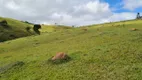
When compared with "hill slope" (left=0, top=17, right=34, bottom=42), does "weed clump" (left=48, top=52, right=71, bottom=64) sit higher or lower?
higher

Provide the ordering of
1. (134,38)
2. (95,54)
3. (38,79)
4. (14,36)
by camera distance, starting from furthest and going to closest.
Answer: (14,36)
(134,38)
(95,54)
(38,79)

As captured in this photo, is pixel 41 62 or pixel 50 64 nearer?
pixel 50 64

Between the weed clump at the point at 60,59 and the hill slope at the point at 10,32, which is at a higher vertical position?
the weed clump at the point at 60,59

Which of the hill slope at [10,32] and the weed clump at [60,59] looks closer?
the weed clump at [60,59]

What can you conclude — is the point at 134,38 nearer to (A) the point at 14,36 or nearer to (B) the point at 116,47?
(B) the point at 116,47

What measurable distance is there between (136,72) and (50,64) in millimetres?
10128

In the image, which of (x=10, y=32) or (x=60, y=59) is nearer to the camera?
(x=60, y=59)

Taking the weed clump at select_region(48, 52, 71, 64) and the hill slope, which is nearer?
the weed clump at select_region(48, 52, 71, 64)

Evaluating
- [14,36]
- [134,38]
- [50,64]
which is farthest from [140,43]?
[14,36]

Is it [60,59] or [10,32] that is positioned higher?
[60,59]

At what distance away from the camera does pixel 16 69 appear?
3092 centimetres

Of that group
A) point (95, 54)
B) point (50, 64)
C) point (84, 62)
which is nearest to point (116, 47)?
point (95, 54)

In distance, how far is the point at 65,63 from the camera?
29078 millimetres

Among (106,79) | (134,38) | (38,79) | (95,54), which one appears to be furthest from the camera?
(134,38)
